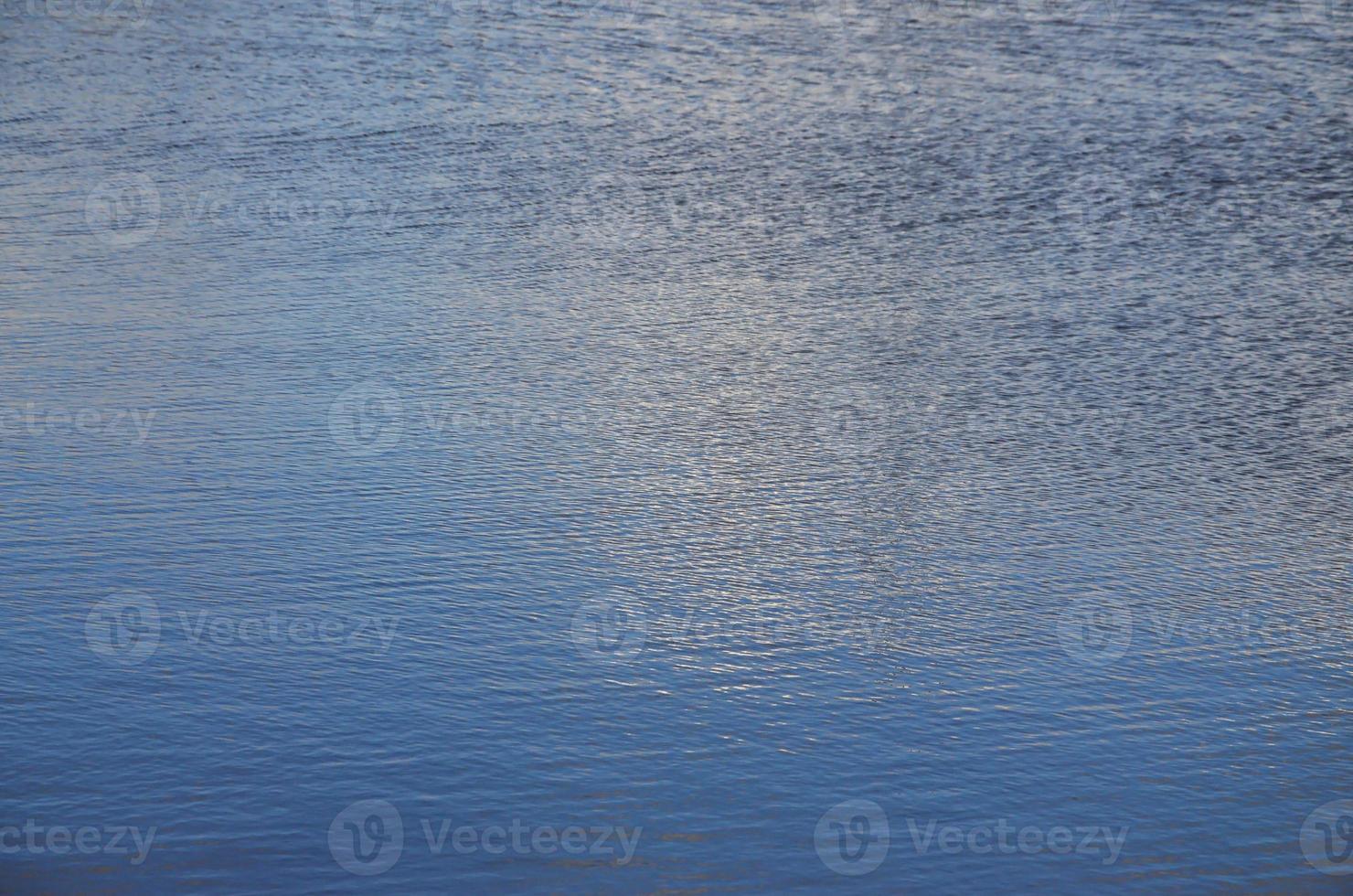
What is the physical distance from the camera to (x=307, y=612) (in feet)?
47.7

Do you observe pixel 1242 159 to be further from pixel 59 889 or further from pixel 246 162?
pixel 59 889

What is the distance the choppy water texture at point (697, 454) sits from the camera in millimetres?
11828

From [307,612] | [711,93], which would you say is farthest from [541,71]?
[307,612]

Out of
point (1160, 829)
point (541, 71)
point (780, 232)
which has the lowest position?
point (1160, 829)

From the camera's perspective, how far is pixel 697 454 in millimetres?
17953

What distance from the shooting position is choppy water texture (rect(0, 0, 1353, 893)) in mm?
11828

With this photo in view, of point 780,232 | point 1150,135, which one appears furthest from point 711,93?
point 1150,135

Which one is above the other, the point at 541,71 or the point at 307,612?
the point at 541,71

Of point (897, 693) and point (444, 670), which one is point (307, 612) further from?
point (897, 693)

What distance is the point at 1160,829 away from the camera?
11367 millimetres

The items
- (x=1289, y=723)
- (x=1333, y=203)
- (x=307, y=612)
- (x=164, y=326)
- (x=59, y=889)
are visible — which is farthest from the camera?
(x=1333, y=203)

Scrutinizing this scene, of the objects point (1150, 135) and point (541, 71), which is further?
point (541, 71)

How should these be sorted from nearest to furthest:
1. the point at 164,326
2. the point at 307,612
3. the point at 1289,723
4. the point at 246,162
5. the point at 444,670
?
the point at 1289,723 < the point at 444,670 < the point at 307,612 < the point at 164,326 < the point at 246,162

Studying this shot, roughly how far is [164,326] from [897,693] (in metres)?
13.2
